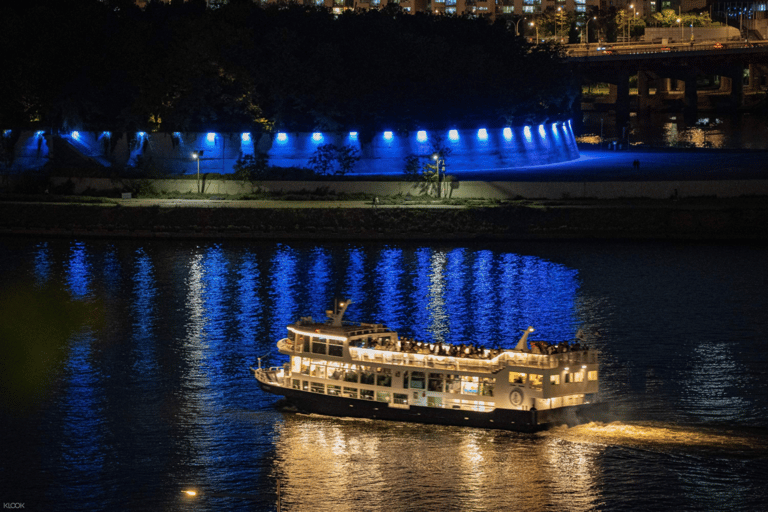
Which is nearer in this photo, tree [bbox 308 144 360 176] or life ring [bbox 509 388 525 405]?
life ring [bbox 509 388 525 405]

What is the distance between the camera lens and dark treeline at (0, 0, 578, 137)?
102062mm

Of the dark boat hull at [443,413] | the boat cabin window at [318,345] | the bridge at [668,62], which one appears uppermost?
the bridge at [668,62]

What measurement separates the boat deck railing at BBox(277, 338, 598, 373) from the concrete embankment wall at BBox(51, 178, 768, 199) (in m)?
47.5

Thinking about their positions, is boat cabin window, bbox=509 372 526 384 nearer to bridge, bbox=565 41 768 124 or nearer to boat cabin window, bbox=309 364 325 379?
boat cabin window, bbox=309 364 325 379

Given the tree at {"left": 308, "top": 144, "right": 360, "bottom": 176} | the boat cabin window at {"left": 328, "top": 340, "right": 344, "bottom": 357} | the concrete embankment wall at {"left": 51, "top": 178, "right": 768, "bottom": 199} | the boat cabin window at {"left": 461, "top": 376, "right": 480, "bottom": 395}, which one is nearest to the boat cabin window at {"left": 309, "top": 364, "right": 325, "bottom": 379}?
the boat cabin window at {"left": 328, "top": 340, "right": 344, "bottom": 357}

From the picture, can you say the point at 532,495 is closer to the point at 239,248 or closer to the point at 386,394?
the point at 386,394

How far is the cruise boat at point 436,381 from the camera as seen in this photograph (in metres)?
42.5

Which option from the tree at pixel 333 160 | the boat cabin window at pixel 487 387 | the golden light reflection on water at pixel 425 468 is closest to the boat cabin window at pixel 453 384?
the boat cabin window at pixel 487 387

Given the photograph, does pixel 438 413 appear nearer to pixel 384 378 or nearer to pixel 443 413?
pixel 443 413

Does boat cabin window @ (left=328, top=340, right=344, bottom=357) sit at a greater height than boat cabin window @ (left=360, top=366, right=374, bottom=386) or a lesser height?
greater

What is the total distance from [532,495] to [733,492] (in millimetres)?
6368

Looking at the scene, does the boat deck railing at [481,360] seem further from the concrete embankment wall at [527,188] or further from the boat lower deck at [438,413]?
the concrete embankment wall at [527,188]

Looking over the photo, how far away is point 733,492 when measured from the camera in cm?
3638

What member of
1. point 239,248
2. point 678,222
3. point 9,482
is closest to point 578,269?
point 678,222
